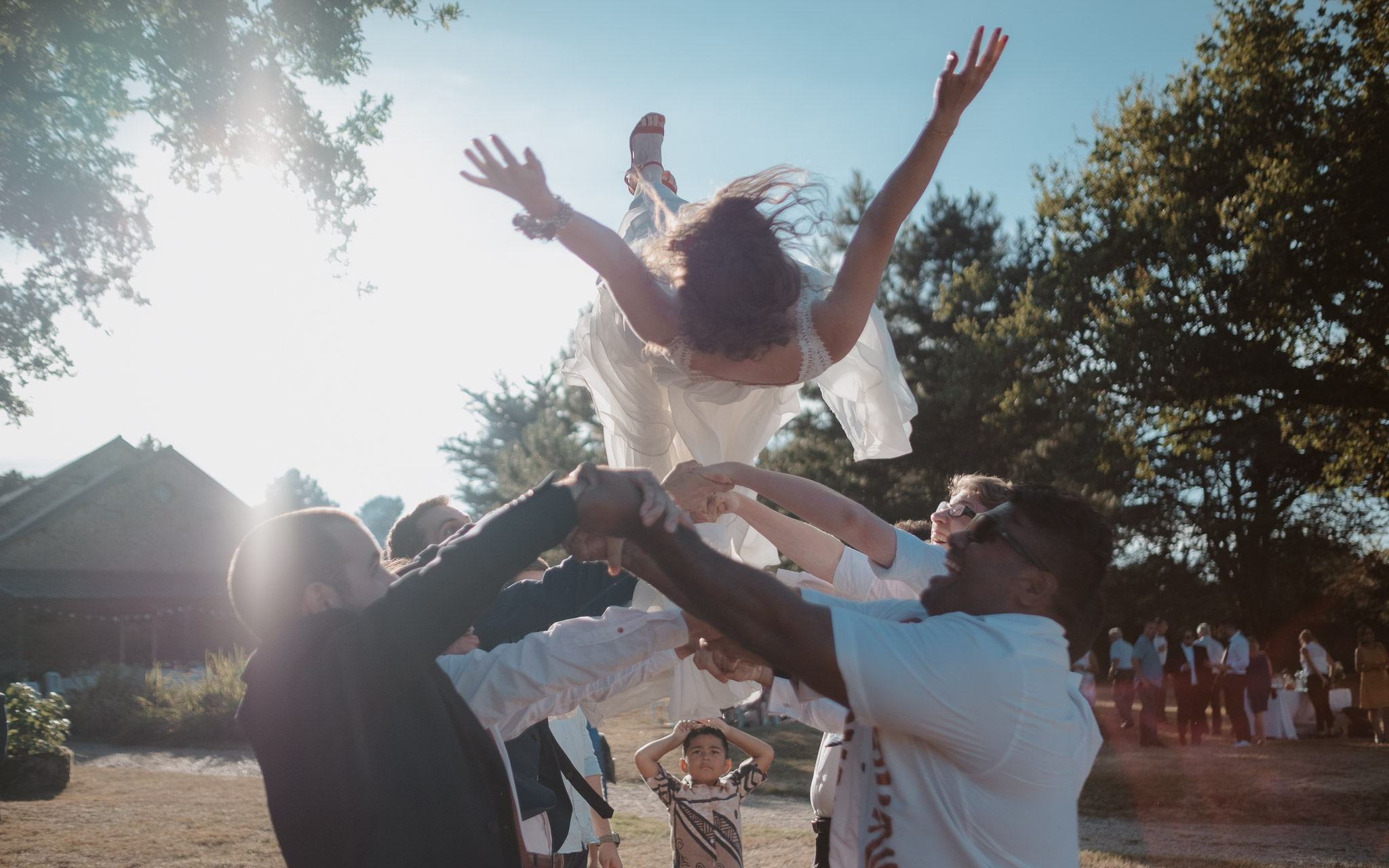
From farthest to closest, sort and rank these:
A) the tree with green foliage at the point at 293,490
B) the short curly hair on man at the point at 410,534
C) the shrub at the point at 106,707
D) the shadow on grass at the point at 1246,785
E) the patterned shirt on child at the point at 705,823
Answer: the tree with green foliage at the point at 293,490 → the shrub at the point at 106,707 → the shadow on grass at the point at 1246,785 → the patterned shirt on child at the point at 705,823 → the short curly hair on man at the point at 410,534

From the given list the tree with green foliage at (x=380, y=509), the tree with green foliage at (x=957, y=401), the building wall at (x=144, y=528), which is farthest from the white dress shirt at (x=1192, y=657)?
the tree with green foliage at (x=380, y=509)

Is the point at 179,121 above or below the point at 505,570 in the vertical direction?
above

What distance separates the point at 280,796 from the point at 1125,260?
20.0m

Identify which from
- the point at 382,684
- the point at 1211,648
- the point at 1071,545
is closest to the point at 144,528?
the point at 1211,648

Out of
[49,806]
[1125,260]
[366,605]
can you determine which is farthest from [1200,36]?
[49,806]

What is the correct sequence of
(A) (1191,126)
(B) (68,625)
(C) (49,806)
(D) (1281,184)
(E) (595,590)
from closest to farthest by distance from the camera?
(E) (595,590), (C) (49,806), (D) (1281,184), (A) (1191,126), (B) (68,625)

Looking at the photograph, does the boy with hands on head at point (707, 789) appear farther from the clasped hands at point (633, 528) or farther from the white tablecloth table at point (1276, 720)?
the white tablecloth table at point (1276, 720)

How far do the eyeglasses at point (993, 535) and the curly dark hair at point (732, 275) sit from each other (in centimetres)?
104

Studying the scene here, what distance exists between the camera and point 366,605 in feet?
6.44

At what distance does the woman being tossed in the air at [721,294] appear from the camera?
9.36 feet

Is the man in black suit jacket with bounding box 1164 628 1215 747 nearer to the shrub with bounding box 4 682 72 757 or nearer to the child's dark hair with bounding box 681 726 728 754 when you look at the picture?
the child's dark hair with bounding box 681 726 728 754

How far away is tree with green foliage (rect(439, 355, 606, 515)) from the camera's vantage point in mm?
26906

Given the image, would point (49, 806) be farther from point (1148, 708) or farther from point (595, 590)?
point (1148, 708)

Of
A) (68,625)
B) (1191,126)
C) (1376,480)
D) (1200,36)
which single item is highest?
(1200,36)
